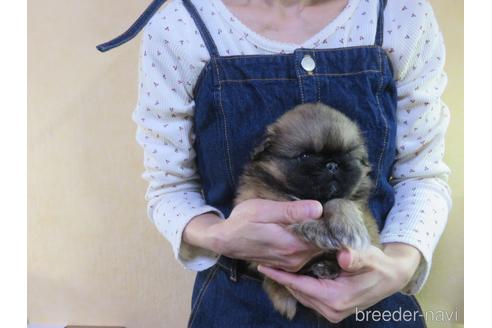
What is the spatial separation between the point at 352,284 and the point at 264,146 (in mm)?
233

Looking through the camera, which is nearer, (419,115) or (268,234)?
(268,234)

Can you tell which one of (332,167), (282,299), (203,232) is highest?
(332,167)

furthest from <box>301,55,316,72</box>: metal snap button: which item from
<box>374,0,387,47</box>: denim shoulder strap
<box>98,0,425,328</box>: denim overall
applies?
<box>374,0,387,47</box>: denim shoulder strap

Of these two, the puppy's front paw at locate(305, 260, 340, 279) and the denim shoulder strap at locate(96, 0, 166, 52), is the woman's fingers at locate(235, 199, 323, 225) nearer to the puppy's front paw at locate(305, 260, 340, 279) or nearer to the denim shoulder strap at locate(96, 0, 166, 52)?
the puppy's front paw at locate(305, 260, 340, 279)

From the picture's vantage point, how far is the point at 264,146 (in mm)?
670

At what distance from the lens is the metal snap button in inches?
28.7

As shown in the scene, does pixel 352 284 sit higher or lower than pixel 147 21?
lower

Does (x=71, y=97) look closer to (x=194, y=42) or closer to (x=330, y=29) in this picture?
(x=194, y=42)

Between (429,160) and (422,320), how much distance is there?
10.4 inches

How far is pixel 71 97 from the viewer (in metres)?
1.05

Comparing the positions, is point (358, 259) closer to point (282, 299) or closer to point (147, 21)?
point (282, 299)

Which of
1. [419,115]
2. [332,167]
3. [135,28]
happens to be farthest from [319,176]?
[135,28]

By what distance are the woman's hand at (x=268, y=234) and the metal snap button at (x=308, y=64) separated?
23 centimetres

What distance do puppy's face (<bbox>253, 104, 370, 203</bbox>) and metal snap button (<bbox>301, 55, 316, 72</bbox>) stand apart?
74 millimetres
